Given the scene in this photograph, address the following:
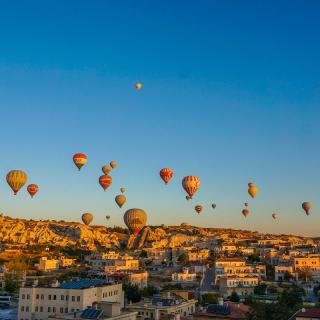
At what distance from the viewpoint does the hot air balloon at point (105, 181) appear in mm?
66062

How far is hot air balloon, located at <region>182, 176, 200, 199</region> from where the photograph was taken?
197 ft

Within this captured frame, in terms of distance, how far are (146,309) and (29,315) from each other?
997 centimetres

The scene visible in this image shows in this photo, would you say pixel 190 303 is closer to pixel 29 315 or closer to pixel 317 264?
pixel 29 315

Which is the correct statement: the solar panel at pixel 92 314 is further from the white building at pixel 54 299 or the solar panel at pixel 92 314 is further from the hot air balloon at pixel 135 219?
the hot air balloon at pixel 135 219

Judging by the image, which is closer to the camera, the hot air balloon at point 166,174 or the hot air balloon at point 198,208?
the hot air balloon at point 166,174

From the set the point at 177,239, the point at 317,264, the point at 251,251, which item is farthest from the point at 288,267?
the point at 177,239

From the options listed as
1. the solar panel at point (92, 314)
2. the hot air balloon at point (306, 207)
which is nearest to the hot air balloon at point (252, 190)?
the hot air balloon at point (306, 207)

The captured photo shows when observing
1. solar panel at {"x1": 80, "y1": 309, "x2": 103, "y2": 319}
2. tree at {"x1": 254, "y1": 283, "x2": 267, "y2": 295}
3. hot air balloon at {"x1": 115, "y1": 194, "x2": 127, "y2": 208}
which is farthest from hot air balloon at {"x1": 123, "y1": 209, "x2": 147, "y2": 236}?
solar panel at {"x1": 80, "y1": 309, "x2": 103, "y2": 319}

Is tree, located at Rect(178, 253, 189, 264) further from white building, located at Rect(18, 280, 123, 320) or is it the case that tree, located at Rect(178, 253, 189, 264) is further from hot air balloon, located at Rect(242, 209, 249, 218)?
white building, located at Rect(18, 280, 123, 320)

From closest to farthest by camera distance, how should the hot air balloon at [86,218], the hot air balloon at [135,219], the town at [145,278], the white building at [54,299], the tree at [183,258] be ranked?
the town at [145,278] < the white building at [54,299] < the hot air balloon at [135,219] < the hot air balloon at [86,218] < the tree at [183,258]

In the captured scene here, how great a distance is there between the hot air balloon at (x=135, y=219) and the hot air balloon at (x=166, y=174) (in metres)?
12.1

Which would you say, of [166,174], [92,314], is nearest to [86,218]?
[166,174]

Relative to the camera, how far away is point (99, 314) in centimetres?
2977

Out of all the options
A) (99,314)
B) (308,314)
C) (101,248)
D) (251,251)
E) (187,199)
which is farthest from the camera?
(101,248)
